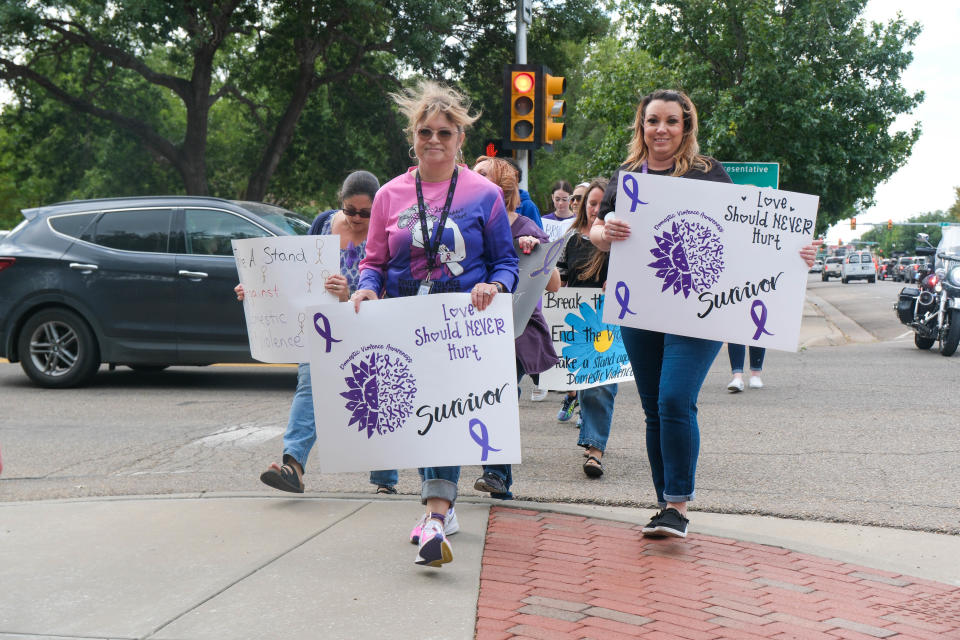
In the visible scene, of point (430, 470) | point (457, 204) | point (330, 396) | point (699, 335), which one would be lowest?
point (430, 470)

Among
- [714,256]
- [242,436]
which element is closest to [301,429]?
[714,256]

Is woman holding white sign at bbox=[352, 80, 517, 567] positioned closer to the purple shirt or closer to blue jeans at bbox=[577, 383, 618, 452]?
the purple shirt

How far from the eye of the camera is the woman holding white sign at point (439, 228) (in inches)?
166

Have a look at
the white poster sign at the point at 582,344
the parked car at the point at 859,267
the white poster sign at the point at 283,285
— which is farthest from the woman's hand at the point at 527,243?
the parked car at the point at 859,267

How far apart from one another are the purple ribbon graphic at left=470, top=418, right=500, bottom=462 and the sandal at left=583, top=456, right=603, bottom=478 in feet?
7.01

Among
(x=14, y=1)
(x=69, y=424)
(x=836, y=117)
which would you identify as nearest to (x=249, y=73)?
(x=14, y=1)

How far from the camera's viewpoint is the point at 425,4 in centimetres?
2081

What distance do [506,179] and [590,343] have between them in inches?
70.6

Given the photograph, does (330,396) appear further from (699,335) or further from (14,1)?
(14,1)

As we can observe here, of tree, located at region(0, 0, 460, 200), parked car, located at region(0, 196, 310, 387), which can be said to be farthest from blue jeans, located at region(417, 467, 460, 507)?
tree, located at region(0, 0, 460, 200)

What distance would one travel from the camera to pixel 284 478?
517 centimetres

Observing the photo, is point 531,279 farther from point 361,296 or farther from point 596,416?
point 596,416

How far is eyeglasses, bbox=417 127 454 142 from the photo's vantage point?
13.8 ft

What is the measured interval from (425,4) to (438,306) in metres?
17.8
